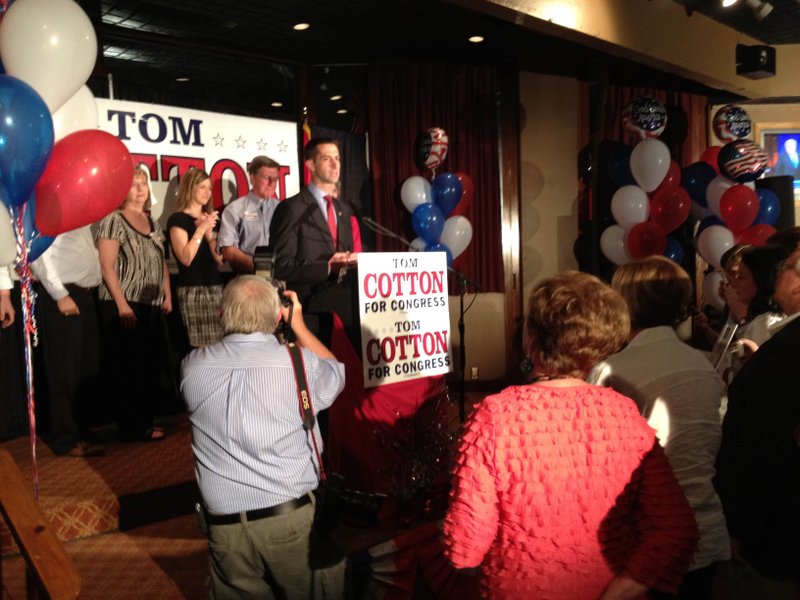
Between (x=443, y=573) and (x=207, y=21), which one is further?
(x=207, y=21)

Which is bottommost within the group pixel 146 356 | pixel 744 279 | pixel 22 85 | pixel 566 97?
pixel 146 356

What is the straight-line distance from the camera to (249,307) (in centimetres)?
187

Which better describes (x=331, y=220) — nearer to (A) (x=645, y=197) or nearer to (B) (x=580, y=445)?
(B) (x=580, y=445)

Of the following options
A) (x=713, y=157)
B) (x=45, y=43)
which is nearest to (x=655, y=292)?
(x=45, y=43)

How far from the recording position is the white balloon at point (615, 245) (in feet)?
17.3

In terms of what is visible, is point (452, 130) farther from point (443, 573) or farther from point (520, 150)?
point (443, 573)

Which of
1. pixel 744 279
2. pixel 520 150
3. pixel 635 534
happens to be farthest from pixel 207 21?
pixel 635 534

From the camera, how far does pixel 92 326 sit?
3.54 meters

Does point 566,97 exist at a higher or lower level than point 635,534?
higher

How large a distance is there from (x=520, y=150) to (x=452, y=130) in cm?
60

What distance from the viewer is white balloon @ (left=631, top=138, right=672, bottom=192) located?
16.7 feet

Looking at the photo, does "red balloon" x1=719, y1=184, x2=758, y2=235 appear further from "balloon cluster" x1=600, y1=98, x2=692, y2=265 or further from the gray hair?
the gray hair

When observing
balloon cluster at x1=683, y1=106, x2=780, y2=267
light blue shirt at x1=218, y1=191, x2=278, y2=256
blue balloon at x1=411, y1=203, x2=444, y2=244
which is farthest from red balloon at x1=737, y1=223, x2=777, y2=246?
light blue shirt at x1=218, y1=191, x2=278, y2=256

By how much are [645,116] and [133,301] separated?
13.0 feet
